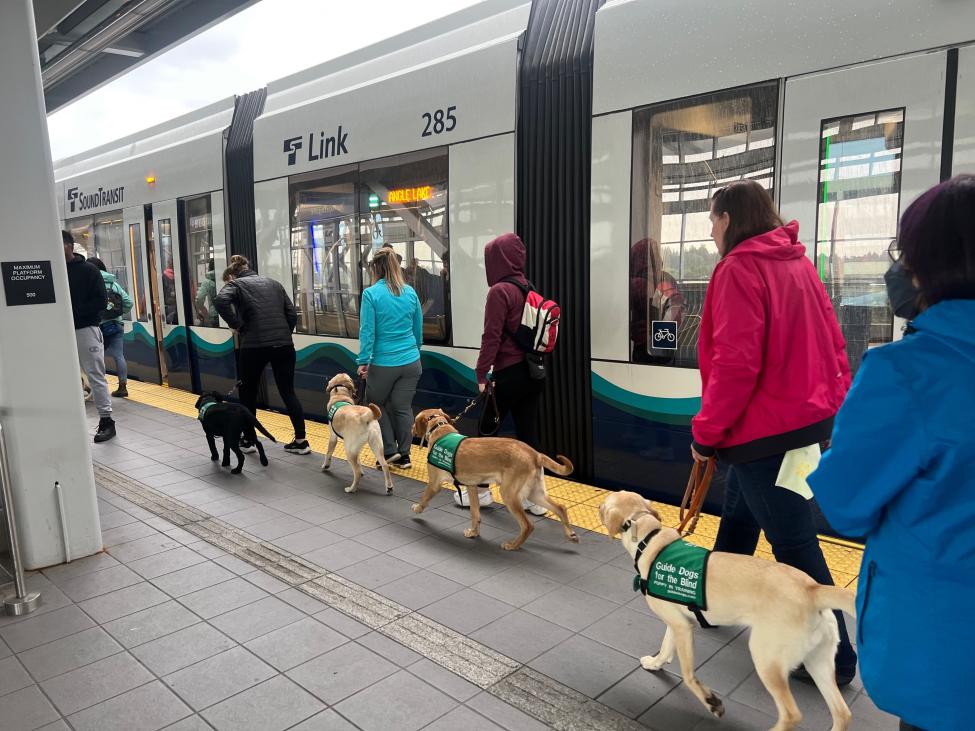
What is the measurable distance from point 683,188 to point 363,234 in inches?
135

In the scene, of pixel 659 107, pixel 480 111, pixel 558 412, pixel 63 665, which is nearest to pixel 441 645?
pixel 63 665

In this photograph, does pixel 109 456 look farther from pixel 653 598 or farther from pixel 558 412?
pixel 653 598

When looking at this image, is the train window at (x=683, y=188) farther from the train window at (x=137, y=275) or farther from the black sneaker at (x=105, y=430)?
the train window at (x=137, y=275)

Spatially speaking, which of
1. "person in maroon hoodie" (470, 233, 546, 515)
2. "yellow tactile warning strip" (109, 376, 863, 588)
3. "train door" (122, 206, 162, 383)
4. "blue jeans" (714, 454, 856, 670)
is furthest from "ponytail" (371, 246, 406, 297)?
"train door" (122, 206, 162, 383)

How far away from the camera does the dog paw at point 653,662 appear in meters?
2.84

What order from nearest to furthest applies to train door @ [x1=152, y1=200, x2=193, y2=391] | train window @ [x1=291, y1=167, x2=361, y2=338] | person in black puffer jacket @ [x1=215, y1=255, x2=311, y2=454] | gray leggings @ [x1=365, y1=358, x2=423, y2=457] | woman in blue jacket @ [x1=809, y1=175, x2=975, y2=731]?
1. woman in blue jacket @ [x1=809, y1=175, x2=975, y2=731]
2. gray leggings @ [x1=365, y1=358, x2=423, y2=457]
3. person in black puffer jacket @ [x1=215, y1=255, x2=311, y2=454]
4. train window @ [x1=291, y1=167, x2=361, y2=338]
5. train door @ [x1=152, y1=200, x2=193, y2=391]

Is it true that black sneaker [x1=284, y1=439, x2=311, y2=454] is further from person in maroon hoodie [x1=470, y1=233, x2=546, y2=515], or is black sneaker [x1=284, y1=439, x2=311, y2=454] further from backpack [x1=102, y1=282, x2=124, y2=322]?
backpack [x1=102, y1=282, x2=124, y2=322]

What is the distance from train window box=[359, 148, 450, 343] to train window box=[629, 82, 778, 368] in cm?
195

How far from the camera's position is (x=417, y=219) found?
20.0 ft

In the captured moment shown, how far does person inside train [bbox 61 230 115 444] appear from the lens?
6887 millimetres

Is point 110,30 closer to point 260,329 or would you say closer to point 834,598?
point 260,329

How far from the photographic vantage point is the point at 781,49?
3812mm

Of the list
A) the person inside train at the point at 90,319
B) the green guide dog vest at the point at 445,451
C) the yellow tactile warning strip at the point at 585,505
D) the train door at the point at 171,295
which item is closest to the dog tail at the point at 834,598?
the yellow tactile warning strip at the point at 585,505

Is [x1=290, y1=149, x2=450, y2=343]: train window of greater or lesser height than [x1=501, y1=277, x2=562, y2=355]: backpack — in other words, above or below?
above
